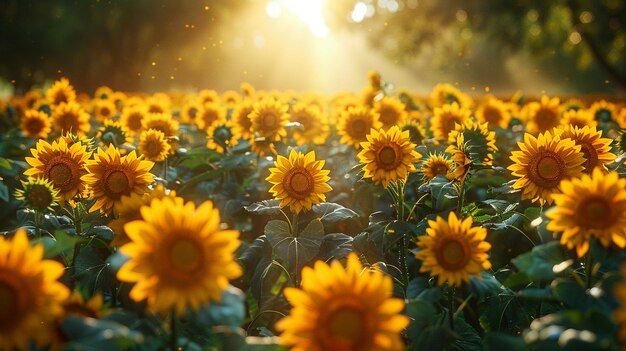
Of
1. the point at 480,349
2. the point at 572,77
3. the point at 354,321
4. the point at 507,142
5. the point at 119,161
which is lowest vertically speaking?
the point at 354,321

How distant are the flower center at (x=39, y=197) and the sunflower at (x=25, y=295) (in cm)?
110

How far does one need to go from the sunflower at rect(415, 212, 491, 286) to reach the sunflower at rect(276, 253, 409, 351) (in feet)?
1.80

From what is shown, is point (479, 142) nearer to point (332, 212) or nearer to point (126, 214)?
point (332, 212)

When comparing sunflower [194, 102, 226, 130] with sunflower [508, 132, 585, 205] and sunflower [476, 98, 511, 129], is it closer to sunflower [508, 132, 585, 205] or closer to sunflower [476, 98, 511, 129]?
sunflower [476, 98, 511, 129]

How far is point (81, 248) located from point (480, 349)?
2.00 m

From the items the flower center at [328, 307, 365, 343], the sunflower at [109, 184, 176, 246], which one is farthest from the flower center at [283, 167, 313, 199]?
the flower center at [328, 307, 365, 343]

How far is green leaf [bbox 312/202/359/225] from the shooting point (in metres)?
3.17

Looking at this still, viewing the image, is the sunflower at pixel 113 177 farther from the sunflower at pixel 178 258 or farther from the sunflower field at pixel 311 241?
the sunflower at pixel 178 258

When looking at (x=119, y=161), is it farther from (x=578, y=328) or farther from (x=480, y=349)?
(x=578, y=328)

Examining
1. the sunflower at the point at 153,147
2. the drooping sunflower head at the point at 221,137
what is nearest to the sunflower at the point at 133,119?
the drooping sunflower head at the point at 221,137

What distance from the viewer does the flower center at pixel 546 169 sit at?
280 centimetres

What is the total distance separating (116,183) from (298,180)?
871 mm

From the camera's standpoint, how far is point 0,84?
35.0 meters

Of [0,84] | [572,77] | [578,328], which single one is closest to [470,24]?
[578,328]
